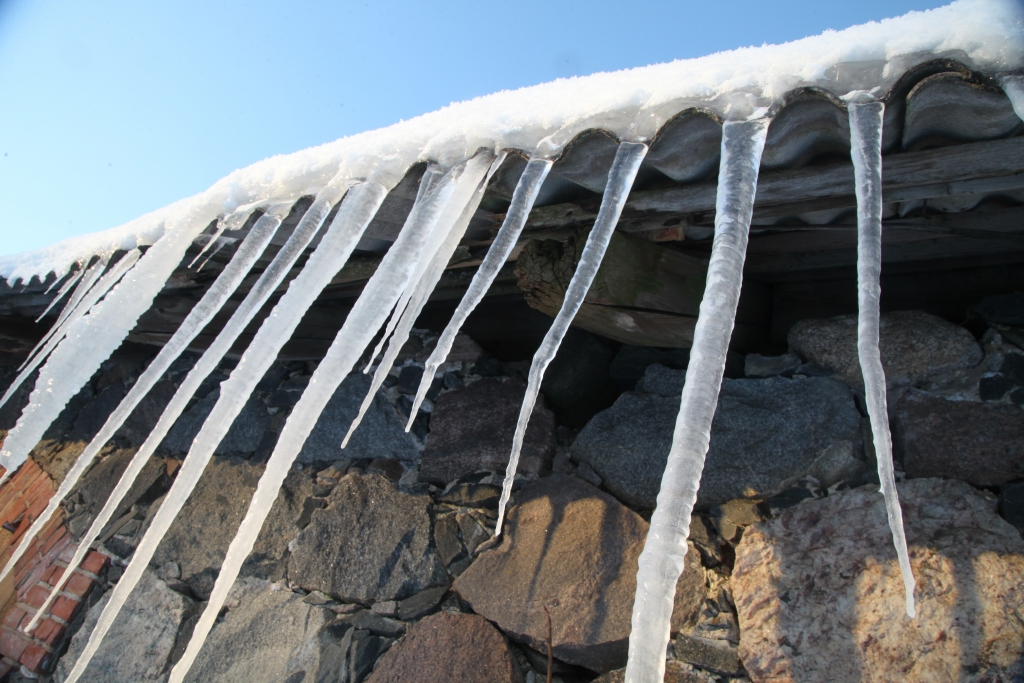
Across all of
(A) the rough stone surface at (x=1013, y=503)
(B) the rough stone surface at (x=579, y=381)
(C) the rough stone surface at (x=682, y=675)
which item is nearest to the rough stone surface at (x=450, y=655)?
(C) the rough stone surface at (x=682, y=675)

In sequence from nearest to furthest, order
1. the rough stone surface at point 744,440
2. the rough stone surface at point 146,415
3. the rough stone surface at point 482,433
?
the rough stone surface at point 744,440, the rough stone surface at point 482,433, the rough stone surface at point 146,415

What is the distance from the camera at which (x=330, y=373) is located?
973 mm

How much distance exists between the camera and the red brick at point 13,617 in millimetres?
2338

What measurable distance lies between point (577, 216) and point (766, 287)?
38.4 inches

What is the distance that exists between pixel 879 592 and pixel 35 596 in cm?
315

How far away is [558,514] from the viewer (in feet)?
5.90

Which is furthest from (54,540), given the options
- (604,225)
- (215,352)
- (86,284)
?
(604,225)

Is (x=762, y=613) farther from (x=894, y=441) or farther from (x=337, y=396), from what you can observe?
(x=337, y=396)

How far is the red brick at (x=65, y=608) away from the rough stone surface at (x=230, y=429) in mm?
670

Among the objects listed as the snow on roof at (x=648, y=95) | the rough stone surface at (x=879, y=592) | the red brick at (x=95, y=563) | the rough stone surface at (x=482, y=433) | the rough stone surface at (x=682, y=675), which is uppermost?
the snow on roof at (x=648, y=95)

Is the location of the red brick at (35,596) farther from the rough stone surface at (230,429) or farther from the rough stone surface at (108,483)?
the rough stone surface at (230,429)

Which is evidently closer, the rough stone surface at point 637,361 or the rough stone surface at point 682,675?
the rough stone surface at point 682,675

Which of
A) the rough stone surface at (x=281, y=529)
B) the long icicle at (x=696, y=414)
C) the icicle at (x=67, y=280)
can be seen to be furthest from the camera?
the rough stone surface at (x=281, y=529)

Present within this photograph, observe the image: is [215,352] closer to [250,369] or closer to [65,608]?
[250,369]
